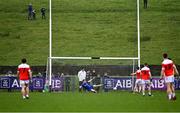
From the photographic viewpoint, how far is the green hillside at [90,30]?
64.8m

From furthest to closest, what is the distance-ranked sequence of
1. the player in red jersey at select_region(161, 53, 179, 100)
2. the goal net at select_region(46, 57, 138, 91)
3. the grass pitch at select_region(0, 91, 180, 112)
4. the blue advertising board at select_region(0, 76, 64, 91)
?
1. the goal net at select_region(46, 57, 138, 91)
2. the blue advertising board at select_region(0, 76, 64, 91)
3. the player in red jersey at select_region(161, 53, 179, 100)
4. the grass pitch at select_region(0, 91, 180, 112)

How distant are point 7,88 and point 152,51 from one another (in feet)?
75.1

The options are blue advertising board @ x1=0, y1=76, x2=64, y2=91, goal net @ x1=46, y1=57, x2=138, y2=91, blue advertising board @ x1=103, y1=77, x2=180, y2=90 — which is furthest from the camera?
blue advertising board @ x1=103, y1=77, x2=180, y2=90

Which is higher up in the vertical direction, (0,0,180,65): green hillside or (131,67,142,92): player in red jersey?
(0,0,180,65): green hillside

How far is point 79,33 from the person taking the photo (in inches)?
2719

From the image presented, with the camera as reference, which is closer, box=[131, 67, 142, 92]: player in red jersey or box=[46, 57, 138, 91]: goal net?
box=[131, 67, 142, 92]: player in red jersey

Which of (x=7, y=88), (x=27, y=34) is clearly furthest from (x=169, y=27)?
(x=7, y=88)

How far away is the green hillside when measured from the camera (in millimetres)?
64812

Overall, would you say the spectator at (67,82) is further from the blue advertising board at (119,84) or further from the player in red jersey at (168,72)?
the player in red jersey at (168,72)

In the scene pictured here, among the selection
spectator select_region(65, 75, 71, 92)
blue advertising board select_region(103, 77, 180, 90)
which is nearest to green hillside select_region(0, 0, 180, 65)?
spectator select_region(65, 75, 71, 92)

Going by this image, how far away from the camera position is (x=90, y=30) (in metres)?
69.8

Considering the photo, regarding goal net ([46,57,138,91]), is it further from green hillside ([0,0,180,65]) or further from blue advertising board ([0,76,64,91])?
green hillside ([0,0,180,65])

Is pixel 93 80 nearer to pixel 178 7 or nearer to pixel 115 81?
pixel 115 81

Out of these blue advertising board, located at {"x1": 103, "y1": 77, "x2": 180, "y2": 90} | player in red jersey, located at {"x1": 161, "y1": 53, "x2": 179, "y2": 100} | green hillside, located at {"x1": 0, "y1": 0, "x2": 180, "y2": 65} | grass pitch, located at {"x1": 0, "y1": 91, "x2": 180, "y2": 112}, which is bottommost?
blue advertising board, located at {"x1": 103, "y1": 77, "x2": 180, "y2": 90}
